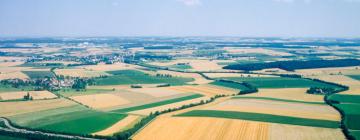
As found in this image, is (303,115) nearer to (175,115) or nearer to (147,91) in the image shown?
(175,115)

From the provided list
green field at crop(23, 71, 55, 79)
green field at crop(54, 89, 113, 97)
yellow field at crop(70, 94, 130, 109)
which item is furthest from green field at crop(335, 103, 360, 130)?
green field at crop(23, 71, 55, 79)

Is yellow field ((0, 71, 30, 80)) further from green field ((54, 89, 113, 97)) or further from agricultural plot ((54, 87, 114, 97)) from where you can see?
agricultural plot ((54, 87, 114, 97))

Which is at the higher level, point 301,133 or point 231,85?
point 301,133

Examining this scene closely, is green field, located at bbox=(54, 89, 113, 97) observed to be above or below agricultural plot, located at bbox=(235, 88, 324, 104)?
below

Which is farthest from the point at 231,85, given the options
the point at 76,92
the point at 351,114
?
the point at 351,114

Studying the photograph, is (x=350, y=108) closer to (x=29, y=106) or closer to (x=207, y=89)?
(x=207, y=89)

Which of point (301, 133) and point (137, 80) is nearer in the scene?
point (301, 133)
